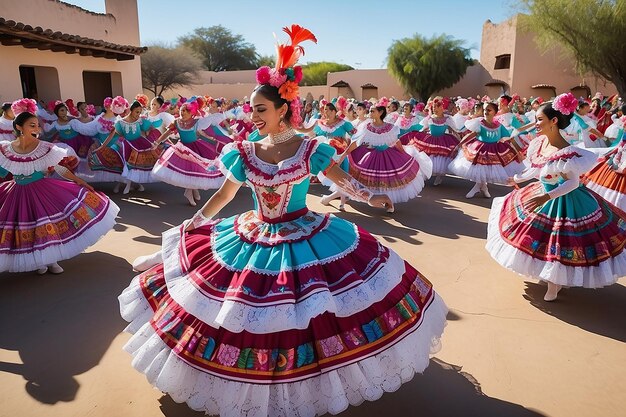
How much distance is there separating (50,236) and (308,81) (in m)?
48.2

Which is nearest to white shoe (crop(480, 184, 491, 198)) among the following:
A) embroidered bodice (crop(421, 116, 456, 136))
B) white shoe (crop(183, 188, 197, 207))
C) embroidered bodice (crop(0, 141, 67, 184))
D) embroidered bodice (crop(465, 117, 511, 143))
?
embroidered bodice (crop(465, 117, 511, 143))

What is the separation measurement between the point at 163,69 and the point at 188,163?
927 inches

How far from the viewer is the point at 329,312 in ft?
7.83

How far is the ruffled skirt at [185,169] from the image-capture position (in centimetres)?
764

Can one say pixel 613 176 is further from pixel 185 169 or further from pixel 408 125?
pixel 185 169

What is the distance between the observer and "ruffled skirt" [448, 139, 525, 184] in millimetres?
8477

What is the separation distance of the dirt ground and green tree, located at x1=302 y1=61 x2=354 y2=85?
4677 centimetres

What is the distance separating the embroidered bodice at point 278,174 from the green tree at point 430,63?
108ft

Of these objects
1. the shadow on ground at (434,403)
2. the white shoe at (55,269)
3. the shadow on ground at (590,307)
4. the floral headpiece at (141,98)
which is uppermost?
the floral headpiece at (141,98)

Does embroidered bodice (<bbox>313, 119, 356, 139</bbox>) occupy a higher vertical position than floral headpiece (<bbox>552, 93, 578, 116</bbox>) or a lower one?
lower

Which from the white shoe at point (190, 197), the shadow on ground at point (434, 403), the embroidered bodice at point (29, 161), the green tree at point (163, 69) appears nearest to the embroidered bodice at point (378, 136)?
the white shoe at point (190, 197)

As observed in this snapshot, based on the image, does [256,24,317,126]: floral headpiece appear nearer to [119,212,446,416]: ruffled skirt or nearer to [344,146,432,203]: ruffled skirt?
[119,212,446,416]: ruffled skirt

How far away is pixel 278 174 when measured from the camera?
2.81m

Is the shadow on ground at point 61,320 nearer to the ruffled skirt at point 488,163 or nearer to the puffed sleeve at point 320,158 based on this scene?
the puffed sleeve at point 320,158
